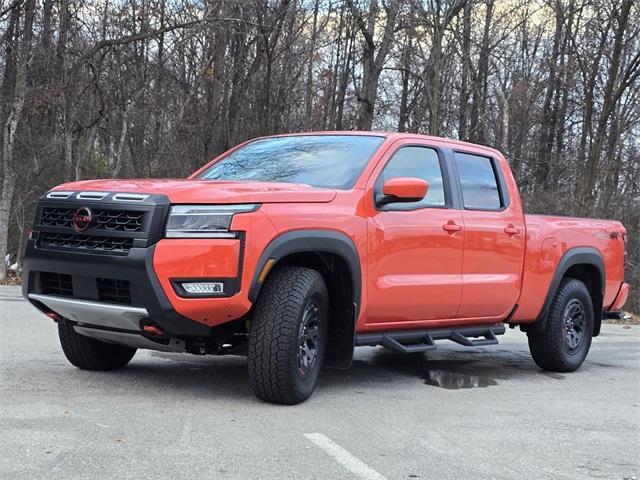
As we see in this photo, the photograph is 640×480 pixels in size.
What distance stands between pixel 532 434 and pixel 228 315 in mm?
2072

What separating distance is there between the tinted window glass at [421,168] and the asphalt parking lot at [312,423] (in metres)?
1.56

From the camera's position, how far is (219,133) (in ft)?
64.0

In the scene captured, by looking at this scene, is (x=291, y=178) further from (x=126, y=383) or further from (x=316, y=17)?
(x=316, y=17)

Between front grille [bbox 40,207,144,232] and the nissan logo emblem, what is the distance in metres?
0.03

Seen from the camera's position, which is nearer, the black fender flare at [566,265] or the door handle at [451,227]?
the door handle at [451,227]

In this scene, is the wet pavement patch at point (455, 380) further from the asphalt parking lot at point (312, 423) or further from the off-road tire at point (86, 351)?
the off-road tire at point (86, 351)

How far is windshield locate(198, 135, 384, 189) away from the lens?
588cm

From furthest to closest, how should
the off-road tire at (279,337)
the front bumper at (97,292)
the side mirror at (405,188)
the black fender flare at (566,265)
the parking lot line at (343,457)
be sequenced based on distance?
the black fender flare at (566,265)
the side mirror at (405,188)
the off-road tire at (279,337)
the front bumper at (97,292)
the parking lot line at (343,457)

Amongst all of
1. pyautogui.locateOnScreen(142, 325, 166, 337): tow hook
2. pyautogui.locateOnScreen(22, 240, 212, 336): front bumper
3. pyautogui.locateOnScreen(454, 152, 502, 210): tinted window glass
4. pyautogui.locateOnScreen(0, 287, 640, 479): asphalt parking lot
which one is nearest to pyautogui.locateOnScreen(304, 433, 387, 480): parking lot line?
pyautogui.locateOnScreen(0, 287, 640, 479): asphalt parking lot

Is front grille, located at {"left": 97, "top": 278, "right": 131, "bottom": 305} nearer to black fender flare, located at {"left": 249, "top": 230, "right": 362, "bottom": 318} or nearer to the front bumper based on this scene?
the front bumper

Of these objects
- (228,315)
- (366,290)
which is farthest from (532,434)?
(228,315)

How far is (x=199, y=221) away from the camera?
4.85m

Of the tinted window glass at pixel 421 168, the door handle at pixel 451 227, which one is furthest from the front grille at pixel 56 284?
the door handle at pixel 451 227

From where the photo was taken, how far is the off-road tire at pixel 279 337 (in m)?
5.01
